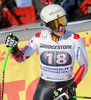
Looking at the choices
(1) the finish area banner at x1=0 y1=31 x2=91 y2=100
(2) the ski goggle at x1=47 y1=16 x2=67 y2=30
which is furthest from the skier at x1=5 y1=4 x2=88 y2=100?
(1) the finish area banner at x1=0 y1=31 x2=91 y2=100

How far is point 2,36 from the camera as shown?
428cm

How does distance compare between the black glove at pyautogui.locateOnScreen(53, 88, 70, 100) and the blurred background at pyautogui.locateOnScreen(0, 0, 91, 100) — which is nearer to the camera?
the black glove at pyautogui.locateOnScreen(53, 88, 70, 100)

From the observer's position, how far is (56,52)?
2744 millimetres

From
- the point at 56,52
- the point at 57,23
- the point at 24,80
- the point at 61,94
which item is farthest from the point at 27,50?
the point at 24,80

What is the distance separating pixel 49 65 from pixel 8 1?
524 cm

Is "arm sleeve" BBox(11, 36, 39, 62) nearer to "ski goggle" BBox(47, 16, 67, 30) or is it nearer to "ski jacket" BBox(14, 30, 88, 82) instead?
"ski jacket" BBox(14, 30, 88, 82)

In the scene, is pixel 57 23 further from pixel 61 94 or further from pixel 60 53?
pixel 61 94

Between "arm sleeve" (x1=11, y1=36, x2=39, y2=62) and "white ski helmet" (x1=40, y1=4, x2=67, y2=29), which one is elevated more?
"white ski helmet" (x1=40, y1=4, x2=67, y2=29)

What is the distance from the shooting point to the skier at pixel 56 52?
2641mm

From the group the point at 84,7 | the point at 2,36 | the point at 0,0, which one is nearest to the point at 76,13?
the point at 84,7

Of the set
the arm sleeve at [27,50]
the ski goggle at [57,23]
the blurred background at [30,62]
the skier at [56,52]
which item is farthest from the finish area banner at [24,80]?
the ski goggle at [57,23]

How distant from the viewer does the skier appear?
8.66 feet

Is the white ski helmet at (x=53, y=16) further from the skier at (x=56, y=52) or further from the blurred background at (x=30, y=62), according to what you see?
the blurred background at (x=30, y=62)

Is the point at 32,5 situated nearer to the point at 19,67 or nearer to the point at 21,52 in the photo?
the point at 19,67
